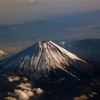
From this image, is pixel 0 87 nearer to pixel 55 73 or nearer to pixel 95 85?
pixel 55 73

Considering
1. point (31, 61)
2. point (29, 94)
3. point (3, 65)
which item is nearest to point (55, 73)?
point (31, 61)

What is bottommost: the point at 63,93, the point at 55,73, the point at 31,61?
the point at 63,93

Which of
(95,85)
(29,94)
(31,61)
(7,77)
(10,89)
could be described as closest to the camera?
(29,94)

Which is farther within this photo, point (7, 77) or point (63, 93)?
point (7, 77)

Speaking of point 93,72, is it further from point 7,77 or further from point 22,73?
point 7,77

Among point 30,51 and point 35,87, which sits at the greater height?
point 30,51

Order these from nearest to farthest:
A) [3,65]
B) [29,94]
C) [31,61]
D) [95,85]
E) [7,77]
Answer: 1. [29,94]
2. [95,85]
3. [7,77]
4. [31,61]
5. [3,65]
